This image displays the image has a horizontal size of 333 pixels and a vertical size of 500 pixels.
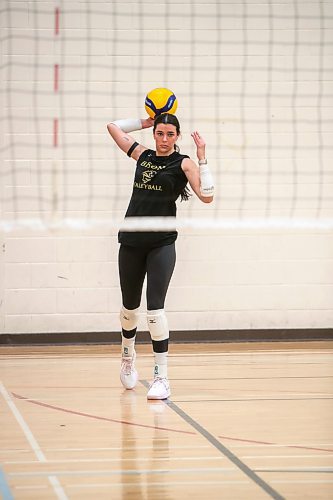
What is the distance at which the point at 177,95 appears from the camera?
1120 cm

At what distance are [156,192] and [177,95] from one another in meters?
3.89

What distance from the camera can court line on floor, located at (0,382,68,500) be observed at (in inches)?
200

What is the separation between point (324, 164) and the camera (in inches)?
452

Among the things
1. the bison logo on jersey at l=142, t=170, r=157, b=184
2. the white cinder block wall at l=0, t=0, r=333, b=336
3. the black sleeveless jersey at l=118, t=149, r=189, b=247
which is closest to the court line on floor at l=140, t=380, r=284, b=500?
the black sleeveless jersey at l=118, t=149, r=189, b=247

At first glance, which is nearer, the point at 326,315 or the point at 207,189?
the point at 207,189

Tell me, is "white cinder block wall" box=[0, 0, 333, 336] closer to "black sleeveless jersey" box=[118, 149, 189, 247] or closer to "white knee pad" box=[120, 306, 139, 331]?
"white knee pad" box=[120, 306, 139, 331]

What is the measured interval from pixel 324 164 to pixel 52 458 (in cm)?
653

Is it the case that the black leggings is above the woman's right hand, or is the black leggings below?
below

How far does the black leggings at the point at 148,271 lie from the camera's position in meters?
7.54

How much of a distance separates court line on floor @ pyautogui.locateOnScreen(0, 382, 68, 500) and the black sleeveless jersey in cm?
148

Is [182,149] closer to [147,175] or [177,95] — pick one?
[177,95]

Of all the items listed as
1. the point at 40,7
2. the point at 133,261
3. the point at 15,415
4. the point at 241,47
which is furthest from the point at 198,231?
the point at 15,415

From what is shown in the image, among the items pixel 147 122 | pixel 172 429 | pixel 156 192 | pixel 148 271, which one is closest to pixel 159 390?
pixel 148 271

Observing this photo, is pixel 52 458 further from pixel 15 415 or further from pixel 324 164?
pixel 324 164
